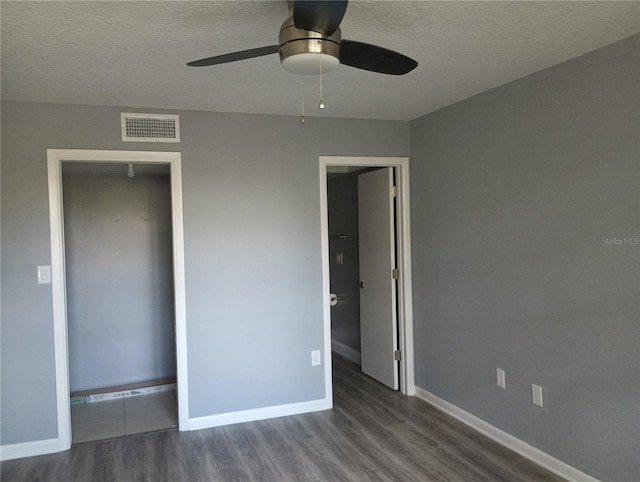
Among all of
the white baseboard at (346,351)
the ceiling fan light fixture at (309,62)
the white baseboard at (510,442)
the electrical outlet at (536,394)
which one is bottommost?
the white baseboard at (510,442)

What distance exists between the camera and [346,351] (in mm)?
5586

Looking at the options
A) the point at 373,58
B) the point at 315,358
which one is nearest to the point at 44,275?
the point at 315,358

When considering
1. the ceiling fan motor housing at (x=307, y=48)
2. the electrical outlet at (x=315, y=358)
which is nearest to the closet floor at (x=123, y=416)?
the electrical outlet at (x=315, y=358)

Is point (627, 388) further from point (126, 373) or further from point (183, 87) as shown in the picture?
point (126, 373)

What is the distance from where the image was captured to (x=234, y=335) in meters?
3.79

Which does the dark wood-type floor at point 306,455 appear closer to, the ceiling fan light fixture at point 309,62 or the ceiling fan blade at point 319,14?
the ceiling fan light fixture at point 309,62

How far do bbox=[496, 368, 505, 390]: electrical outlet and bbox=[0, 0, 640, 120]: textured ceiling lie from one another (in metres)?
1.89

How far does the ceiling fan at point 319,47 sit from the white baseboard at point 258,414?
2759 millimetres

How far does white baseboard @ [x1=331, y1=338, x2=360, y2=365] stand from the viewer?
538 centimetres

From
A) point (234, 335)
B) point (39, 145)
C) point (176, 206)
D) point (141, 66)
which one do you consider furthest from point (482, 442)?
point (39, 145)

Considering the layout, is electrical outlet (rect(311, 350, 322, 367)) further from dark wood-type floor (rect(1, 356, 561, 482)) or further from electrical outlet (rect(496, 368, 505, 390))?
electrical outlet (rect(496, 368, 505, 390))

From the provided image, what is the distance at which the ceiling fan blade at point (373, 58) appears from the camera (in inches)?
72.4

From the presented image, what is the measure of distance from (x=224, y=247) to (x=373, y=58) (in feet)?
7.15

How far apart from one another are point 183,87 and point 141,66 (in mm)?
420
